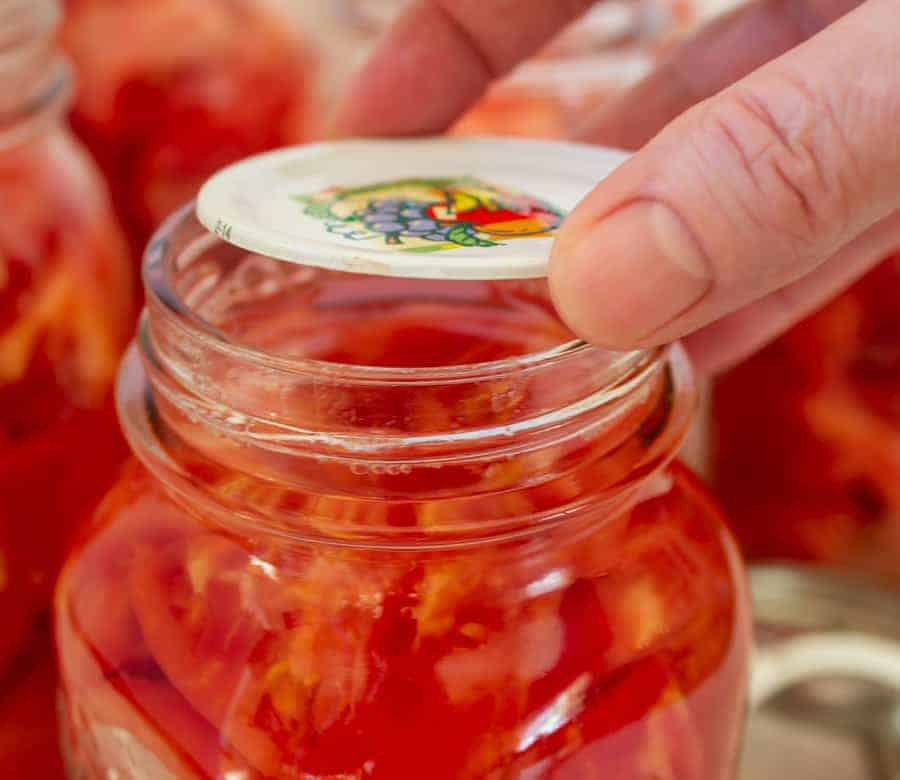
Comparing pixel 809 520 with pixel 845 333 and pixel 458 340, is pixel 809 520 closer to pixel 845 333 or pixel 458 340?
pixel 845 333

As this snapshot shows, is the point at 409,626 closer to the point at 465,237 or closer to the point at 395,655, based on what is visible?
the point at 395,655

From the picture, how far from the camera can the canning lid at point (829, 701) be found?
0.66 m

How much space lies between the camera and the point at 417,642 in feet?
1.12

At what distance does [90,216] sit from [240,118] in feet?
0.72

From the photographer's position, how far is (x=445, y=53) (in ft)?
1.87

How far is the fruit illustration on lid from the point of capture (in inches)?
15.0

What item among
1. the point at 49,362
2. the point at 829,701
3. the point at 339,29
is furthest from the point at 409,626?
the point at 339,29

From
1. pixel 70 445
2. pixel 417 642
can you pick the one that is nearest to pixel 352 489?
pixel 417 642

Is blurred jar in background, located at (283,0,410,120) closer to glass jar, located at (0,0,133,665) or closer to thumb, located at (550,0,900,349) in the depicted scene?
glass jar, located at (0,0,133,665)

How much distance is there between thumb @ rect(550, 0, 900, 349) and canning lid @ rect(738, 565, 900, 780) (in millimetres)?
427

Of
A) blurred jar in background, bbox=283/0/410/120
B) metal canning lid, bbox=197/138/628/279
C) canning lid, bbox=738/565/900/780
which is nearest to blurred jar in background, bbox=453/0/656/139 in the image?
blurred jar in background, bbox=283/0/410/120

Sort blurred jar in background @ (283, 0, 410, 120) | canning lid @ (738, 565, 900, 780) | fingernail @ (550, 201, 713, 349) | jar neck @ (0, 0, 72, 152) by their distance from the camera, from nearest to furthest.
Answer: fingernail @ (550, 201, 713, 349), jar neck @ (0, 0, 72, 152), canning lid @ (738, 565, 900, 780), blurred jar in background @ (283, 0, 410, 120)

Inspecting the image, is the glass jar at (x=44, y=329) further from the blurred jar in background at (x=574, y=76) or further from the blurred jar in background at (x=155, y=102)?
the blurred jar in background at (x=574, y=76)

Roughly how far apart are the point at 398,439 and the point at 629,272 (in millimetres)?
85
